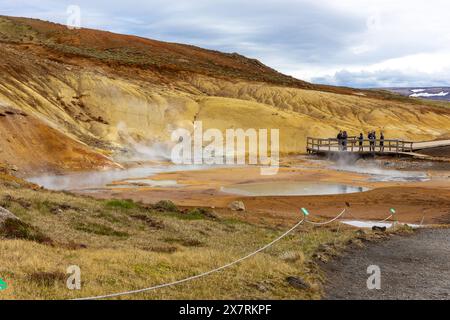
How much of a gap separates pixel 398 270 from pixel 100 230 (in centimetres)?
775

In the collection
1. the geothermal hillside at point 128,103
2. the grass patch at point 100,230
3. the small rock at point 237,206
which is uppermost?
the geothermal hillside at point 128,103

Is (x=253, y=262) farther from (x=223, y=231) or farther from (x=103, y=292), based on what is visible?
(x=223, y=231)

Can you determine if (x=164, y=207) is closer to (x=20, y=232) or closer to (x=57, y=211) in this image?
(x=57, y=211)

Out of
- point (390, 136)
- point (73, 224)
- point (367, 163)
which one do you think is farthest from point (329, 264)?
point (390, 136)

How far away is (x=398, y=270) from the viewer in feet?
40.8

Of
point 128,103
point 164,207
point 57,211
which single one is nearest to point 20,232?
point 57,211

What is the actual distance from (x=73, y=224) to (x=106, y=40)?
9138 cm

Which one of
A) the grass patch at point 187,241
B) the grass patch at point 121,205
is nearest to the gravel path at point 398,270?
the grass patch at point 187,241

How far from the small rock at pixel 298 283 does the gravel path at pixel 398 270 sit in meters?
0.41

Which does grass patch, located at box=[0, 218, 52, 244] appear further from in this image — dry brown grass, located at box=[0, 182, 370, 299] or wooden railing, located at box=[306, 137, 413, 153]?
wooden railing, located at box=[306, 137, 413, 153]

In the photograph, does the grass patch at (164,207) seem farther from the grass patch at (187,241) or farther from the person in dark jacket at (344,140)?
the person in dark jacket at (344,140)

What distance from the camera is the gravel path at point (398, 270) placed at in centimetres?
1028

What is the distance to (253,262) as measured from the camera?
11.4 meters

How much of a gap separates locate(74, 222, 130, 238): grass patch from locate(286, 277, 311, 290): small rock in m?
5.83
